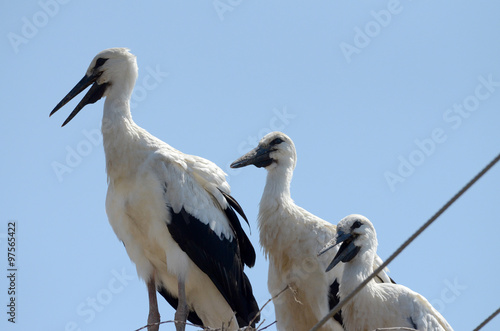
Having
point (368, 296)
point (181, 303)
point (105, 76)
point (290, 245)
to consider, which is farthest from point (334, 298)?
point (105, 76)

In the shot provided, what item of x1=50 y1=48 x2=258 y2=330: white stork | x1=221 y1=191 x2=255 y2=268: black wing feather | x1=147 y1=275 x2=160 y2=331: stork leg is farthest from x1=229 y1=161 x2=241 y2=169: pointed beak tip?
x1=147 y1=275 x2=160 y2=331: stork leg

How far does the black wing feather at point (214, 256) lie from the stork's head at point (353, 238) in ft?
2.86

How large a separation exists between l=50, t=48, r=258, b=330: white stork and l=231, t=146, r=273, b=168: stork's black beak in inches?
25.7

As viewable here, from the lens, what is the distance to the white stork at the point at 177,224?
7.68m

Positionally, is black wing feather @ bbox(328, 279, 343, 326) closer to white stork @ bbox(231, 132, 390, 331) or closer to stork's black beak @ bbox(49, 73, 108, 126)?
white stork @ bbox(231, 132, 390, 331)

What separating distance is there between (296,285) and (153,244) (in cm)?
127

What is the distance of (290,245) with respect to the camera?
8.29 meters

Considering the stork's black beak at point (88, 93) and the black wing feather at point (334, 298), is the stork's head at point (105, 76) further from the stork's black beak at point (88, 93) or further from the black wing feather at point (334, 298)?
the black wing feather at point (334, 298)

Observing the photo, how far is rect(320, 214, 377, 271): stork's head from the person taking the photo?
741 centimetres

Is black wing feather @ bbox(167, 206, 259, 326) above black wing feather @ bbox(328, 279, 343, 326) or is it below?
below

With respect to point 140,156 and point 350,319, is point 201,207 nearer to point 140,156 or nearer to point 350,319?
point 140,156

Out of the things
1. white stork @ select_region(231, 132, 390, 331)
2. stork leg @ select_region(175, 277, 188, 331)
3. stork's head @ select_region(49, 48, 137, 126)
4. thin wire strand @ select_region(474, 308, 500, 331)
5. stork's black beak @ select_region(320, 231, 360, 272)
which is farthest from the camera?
stork's head @ select_region(49, 48, 137, 126)

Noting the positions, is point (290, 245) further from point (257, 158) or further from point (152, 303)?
point (152, 303)

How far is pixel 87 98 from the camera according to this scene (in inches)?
329
